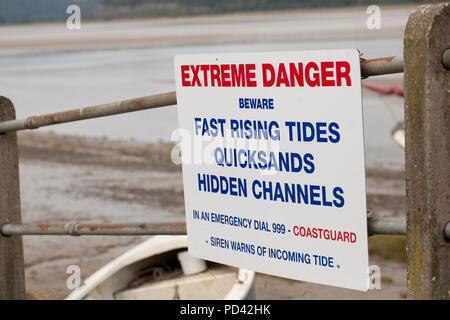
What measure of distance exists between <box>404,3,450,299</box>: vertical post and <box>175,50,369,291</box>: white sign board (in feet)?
0.50

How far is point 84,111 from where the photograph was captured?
3365mm

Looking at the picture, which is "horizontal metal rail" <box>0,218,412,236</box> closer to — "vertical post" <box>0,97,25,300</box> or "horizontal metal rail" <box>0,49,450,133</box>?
"vertical post" <box>0,97,25,300</box>

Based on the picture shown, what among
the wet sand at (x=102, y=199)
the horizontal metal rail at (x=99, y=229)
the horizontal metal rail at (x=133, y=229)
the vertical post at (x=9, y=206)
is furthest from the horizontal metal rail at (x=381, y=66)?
the wet sand at (x=102, y=199)

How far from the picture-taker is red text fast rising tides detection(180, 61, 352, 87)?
91.0 inches

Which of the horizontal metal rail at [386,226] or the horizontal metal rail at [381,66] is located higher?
the horizontal metal rail at [381,66]

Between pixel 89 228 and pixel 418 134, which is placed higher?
pixel 418 134

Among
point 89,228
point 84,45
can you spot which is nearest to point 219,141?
point 89,228

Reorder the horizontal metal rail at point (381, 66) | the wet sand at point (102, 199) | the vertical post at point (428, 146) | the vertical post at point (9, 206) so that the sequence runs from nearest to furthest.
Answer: the vertical post at point (428, 146) → the horizontal metal rail at point (381, 66) → the vertical post at point (9, 206) → the wet sand at point (102, 199)

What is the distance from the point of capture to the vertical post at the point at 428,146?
2.13 metres

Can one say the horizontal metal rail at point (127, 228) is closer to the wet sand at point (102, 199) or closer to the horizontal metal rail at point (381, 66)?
the horizontal metal rail at point (381, 66)

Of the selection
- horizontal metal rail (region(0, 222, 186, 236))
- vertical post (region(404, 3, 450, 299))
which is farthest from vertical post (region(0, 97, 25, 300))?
vertical post (region(404, 3, 450, 299))

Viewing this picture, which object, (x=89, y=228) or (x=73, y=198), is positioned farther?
(x=73, y=198)
